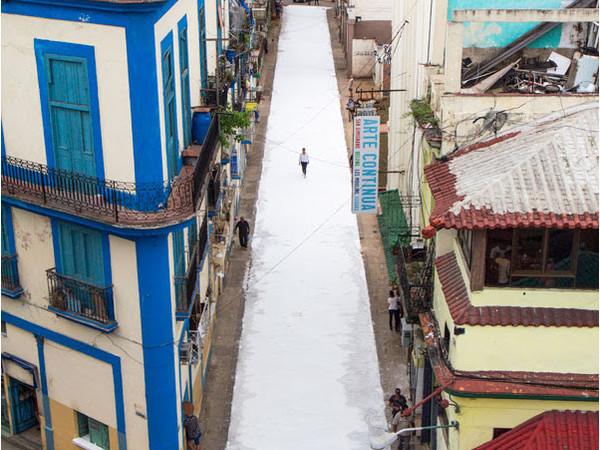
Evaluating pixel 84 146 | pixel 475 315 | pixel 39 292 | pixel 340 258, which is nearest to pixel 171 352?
pixel 39 292

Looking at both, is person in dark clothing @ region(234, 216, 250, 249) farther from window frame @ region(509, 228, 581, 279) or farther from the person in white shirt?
window frame @ region(509, 228, 581, 279)

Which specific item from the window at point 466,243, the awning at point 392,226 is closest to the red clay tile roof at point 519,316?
the window at point 466,243

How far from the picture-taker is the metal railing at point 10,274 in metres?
26.1

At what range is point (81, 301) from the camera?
81.5ft

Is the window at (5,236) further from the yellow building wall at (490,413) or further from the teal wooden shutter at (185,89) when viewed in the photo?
the yellow building wall at (490,413)

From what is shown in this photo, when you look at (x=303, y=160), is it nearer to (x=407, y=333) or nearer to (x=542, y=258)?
(x=407, y=333)

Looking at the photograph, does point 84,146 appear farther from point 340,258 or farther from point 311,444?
point 340,258

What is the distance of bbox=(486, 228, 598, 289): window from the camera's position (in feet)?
69.1

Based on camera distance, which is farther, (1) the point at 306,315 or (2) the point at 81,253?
(1) the point at 306,315

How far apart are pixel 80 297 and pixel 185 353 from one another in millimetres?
3263

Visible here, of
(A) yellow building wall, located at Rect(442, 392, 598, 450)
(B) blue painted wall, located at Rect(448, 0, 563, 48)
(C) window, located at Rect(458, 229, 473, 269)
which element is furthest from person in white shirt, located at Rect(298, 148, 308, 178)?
(A) yellow building wall, located at Rect(442, 392, 598, 450)

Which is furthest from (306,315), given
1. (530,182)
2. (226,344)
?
(530,182)

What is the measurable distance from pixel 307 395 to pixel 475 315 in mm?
10548

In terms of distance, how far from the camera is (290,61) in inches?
2886
